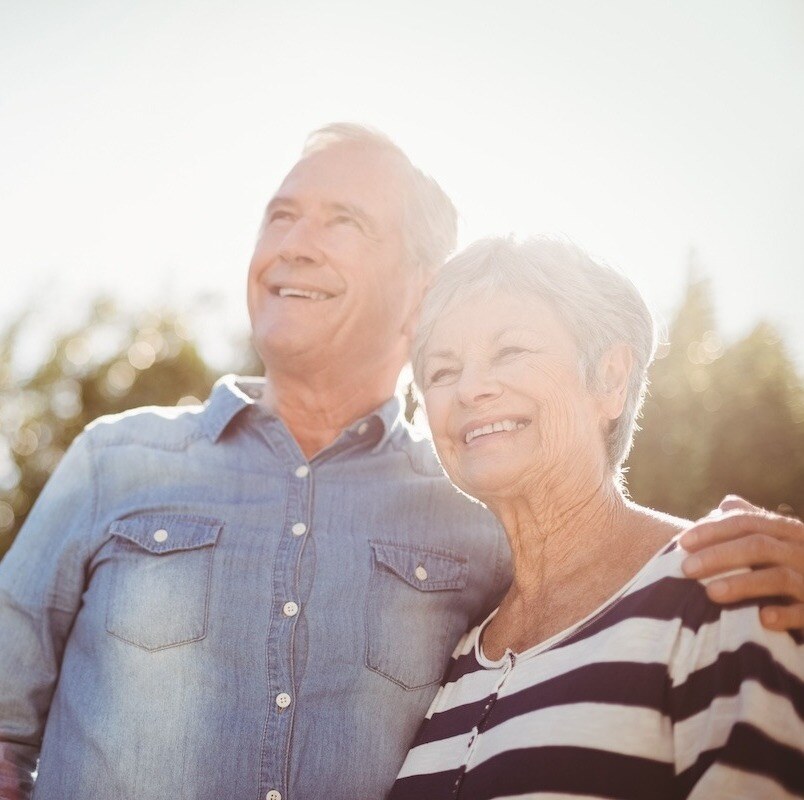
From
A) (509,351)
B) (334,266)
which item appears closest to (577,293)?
(509,351)

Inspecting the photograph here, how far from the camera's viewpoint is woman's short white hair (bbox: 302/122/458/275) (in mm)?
3256

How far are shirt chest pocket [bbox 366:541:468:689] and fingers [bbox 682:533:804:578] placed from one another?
101cm

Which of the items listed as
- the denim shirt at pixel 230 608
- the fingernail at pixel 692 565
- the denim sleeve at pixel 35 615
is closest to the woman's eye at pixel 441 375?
the denim shirt at pixel 230 608

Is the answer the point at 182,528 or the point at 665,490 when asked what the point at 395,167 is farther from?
the point at 665,490

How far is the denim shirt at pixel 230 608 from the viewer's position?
2.17m

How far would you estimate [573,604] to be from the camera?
1.93m

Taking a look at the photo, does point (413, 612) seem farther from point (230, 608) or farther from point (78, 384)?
point (78, 384)

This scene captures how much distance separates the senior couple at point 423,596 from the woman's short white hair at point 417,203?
53 cm

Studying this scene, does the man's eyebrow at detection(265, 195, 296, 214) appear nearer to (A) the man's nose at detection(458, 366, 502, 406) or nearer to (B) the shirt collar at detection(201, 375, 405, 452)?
(B) the shirt collar at detection(201, 375, 405, 452)

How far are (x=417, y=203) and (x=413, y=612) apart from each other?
174cm

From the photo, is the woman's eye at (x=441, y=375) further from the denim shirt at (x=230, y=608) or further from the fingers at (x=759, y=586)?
the fingers at (x=759, y=586)

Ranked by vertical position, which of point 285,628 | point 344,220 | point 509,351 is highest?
point 344,220

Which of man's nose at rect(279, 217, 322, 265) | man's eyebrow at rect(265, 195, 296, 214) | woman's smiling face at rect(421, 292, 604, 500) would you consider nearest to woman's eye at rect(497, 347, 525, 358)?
woman's smiling face at rect(421, 292, 604, 500)

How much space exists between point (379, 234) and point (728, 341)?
35.1 ft
